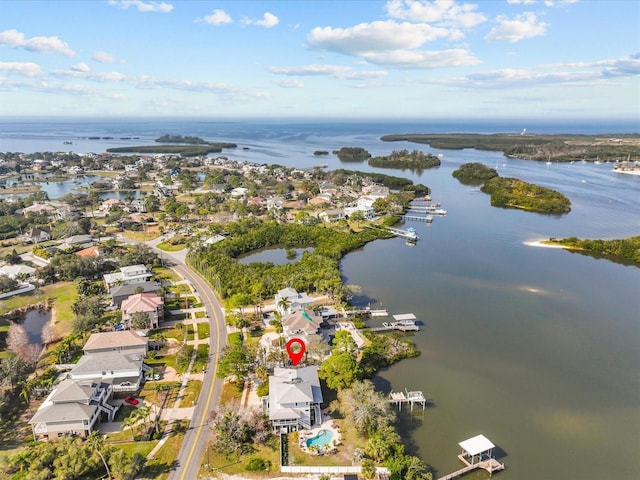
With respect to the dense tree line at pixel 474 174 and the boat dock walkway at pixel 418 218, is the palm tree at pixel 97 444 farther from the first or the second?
the dense tree line at pixel 474 174

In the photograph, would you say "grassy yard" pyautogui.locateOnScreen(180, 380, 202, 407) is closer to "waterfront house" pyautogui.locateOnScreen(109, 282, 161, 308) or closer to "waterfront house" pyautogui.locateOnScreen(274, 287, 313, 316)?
"waterfront house" pyautogui.locateOnScreen(274, 287, 313, 316)

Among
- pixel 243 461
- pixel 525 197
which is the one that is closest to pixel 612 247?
pixel 525 197

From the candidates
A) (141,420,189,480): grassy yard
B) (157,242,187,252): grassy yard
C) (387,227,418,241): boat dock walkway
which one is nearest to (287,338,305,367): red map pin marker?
(141,420,189,480): grassy yard

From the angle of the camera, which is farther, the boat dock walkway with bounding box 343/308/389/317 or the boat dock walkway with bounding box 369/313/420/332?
the boat dock walkway with bounding box 343/308/389/317

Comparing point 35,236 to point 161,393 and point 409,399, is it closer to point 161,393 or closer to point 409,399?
point 161,393

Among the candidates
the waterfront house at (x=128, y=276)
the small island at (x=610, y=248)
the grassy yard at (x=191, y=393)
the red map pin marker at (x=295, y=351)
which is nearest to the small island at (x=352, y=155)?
the small island at (x=610, y=248)

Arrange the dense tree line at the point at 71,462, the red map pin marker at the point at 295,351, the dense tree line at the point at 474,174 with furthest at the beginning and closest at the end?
1. the dense tree line at the point at 474,174
2. the red map pin marker at the point at 295,351
3. the dense tree line at the point at 71,462
